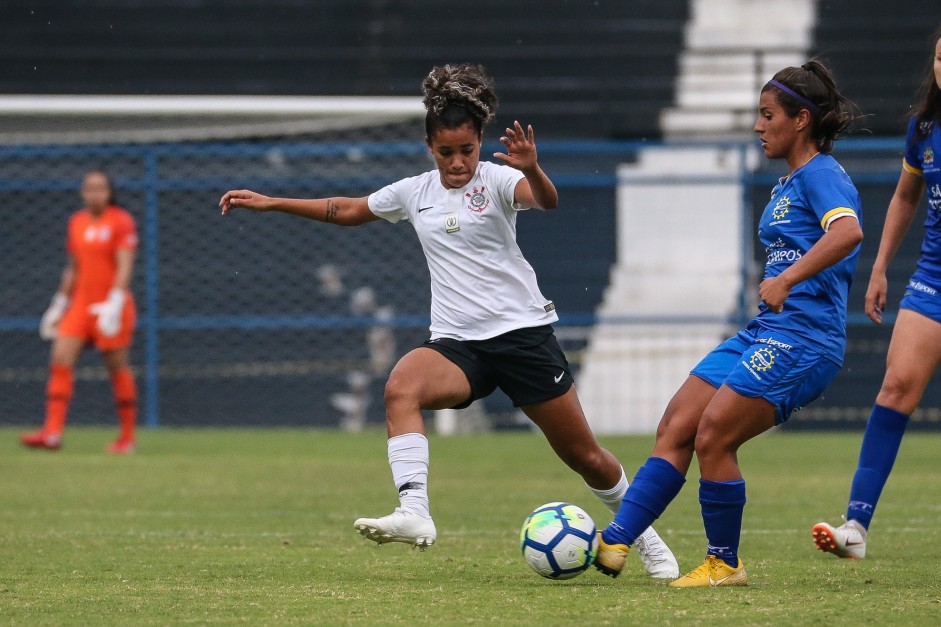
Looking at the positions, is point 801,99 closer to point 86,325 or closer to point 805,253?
point 805,253

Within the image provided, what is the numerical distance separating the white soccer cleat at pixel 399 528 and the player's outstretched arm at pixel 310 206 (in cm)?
127

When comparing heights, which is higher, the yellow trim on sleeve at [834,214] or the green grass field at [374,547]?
the yellow trim on sleeve at [834,214]

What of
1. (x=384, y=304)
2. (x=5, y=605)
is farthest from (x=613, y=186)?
(x=5, y=605)

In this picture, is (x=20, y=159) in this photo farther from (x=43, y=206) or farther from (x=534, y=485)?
(x=534, y=485)

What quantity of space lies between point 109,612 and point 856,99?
1298cm

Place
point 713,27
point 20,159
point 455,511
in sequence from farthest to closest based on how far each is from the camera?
1. point 713,27
2. point 20,159
3. point 455,511

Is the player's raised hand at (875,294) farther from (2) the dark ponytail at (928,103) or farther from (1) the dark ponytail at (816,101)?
(1) the dark ponytail at (816,101)

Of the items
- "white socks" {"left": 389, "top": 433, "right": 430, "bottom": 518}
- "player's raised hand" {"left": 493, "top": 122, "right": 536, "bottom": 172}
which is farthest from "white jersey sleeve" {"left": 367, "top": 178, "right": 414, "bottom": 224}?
"white socks" {"left": 389, "top": 433, "right": 430, "bottom": 518}

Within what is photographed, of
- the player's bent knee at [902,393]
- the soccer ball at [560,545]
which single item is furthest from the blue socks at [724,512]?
the player's bent knee at [902,393]

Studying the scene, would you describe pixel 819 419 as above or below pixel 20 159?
below

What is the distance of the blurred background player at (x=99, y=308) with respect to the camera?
11.1m

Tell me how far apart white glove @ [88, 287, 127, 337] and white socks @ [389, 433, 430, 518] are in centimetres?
658

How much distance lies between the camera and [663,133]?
15602 mm

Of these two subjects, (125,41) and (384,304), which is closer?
(384,304)
